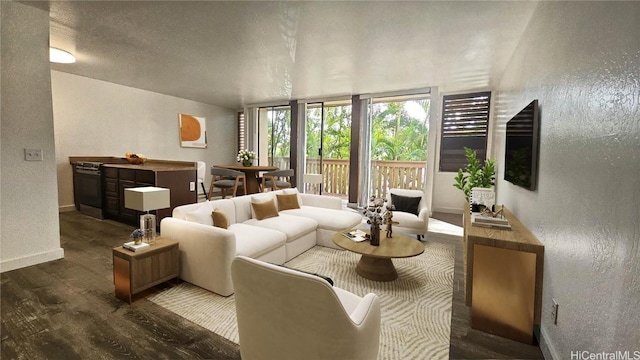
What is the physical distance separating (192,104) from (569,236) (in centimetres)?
773

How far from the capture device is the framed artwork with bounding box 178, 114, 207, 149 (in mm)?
7051

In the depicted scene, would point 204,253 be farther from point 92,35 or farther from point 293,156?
point 293,156

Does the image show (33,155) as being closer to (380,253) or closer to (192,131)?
(380,253)

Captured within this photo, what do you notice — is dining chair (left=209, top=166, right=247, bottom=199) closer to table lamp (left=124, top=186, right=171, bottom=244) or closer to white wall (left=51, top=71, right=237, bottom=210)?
white wall (left=51, top=71, right=237, bottom=210)

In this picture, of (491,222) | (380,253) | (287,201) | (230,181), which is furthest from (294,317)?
(230,181)

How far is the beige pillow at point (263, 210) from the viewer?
11.1 feet

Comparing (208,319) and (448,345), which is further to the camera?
(208,319)

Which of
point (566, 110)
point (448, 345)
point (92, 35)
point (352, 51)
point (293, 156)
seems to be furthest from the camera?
point (293, 156)

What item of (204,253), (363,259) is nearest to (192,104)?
(204,253)

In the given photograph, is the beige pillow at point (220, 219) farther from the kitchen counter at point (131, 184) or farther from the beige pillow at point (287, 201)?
the kitchen counter at point (131, 184)

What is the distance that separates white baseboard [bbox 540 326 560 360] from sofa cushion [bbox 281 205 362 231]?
6.82ft

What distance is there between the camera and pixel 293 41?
3.32 meters

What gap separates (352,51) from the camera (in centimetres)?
358

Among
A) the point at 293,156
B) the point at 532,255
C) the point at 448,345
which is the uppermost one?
the point at 293,156
